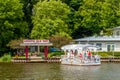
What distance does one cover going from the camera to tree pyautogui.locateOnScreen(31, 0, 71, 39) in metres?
94.4

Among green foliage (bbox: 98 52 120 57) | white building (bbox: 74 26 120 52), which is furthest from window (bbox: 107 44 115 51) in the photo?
green foliage (bbox: 98 52 120 57)

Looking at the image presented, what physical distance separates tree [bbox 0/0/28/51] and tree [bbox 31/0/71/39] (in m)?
3.45

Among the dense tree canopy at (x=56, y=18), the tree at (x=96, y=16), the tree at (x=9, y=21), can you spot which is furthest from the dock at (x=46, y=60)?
the tree at (x=96, y=16)

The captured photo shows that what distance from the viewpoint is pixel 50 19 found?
9538 cm

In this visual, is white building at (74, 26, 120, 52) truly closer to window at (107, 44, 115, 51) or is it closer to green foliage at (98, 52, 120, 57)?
window at (107, 44, 115, 51)

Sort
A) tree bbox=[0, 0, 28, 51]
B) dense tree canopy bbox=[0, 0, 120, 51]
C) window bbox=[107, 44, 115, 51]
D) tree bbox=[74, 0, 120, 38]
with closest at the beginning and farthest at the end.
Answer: tree bbox=[0, 0, 28, 51] → dense tree canopy bbox=[0, 0, 120, 51] → window bbox=[107, 44, 115, 51] → tree bbox=[74, 0, 120, 38]

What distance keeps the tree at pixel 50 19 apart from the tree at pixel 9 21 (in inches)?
136

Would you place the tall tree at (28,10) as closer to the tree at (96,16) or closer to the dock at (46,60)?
the tree at (96,16)

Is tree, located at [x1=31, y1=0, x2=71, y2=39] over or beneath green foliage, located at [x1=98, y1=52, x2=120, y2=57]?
over

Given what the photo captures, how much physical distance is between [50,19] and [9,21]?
861 cm

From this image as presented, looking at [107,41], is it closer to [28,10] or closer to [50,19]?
[50,19]

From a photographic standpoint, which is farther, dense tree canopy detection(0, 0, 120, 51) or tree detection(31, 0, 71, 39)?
tree detection(31, 0, 71, 39)

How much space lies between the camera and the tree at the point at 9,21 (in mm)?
91688

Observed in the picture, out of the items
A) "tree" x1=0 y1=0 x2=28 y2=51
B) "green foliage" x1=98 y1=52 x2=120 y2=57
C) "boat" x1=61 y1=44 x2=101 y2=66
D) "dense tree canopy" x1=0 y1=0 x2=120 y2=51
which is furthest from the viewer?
"dense tree canopy" x1=0 y1=0 x2=120 y2=51
